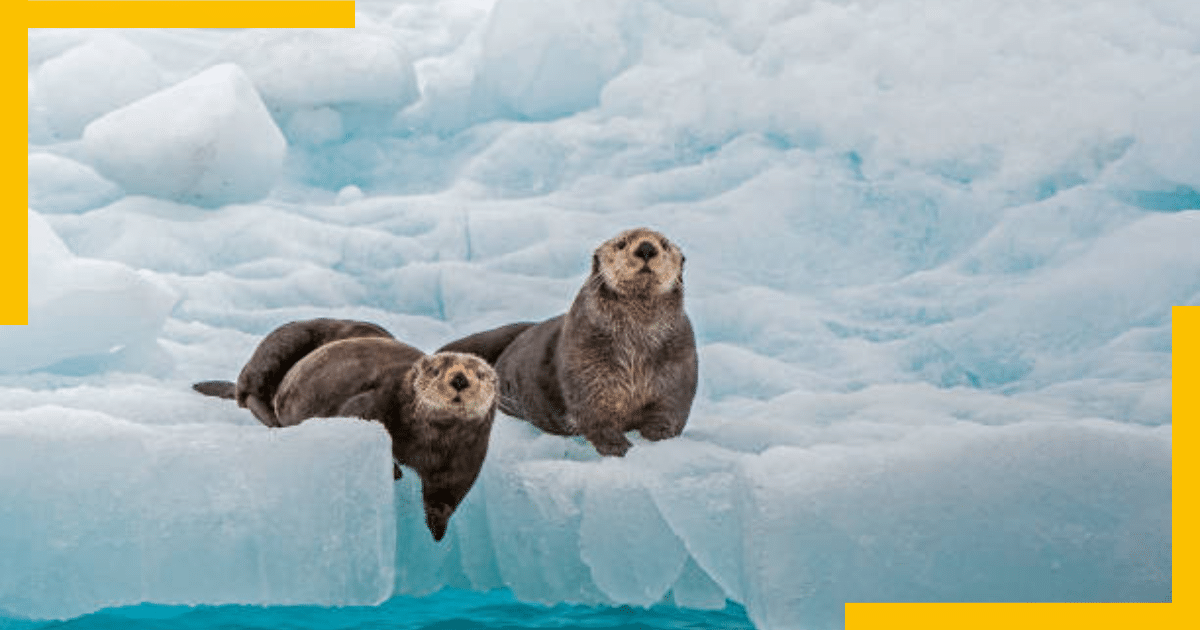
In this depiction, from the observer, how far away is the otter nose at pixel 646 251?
174 inches

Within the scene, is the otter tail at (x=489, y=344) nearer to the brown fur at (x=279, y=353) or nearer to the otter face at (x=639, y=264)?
the brown fur at (x=279, y=353)

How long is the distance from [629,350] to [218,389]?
5.91ft

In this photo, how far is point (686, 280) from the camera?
7852 millimetres

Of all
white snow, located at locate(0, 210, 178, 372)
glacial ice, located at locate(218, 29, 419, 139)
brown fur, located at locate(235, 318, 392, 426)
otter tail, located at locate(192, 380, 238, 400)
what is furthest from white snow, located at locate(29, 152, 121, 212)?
brown fur, located at locate(235, 318, 392, 426)

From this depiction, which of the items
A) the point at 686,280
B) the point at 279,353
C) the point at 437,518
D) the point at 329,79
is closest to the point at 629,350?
the point at 437,518

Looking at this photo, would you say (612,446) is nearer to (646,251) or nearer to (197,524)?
(646,251)

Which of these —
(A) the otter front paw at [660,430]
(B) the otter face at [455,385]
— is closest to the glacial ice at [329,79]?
(A) the otter front paw at [660,430]

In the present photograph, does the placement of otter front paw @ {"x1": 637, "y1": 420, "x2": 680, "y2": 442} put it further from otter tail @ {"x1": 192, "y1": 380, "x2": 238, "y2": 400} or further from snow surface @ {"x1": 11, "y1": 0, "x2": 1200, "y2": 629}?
otter tail @ {"x1": 192, "y1": 380, "x2": 238, "y2": 400}

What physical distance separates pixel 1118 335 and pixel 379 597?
4227 millimetres

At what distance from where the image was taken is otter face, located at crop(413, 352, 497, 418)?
3.96 metres

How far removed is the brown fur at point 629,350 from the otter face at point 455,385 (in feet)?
1.53

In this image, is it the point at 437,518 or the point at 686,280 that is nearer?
the point at 437,518

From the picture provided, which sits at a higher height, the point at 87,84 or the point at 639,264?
the point at 639,264

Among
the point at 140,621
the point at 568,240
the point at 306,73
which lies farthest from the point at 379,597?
the point at 306,73
